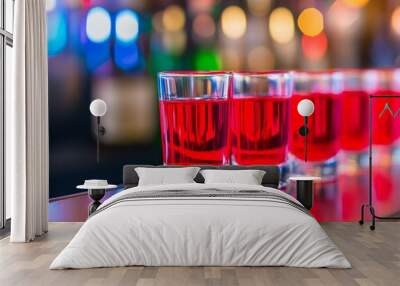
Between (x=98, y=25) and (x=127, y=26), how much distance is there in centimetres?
36

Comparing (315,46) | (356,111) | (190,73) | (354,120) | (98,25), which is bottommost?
(354,120)

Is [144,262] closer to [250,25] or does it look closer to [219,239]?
[219,239]

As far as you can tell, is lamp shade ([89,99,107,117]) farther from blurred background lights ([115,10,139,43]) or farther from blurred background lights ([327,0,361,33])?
blurred background lights ([327,0,361,33])

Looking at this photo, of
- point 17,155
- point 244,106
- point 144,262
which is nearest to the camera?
point 144,262

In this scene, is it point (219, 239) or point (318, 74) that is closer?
point (219, 239)

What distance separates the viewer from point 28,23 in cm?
619

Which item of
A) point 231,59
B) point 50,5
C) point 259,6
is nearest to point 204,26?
point 231,59

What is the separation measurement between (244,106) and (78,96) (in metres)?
2.03

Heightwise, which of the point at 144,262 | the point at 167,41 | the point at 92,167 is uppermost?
the point at 167,41

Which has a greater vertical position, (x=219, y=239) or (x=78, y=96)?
(x=78, y=96)

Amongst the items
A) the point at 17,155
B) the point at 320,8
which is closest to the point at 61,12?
the point at 17,155

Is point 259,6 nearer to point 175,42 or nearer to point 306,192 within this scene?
point 175,42

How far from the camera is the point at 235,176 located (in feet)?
22.2

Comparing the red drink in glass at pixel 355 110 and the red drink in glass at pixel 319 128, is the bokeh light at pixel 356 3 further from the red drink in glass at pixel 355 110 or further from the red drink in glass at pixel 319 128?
the red drink in glass at pixel 319 128
